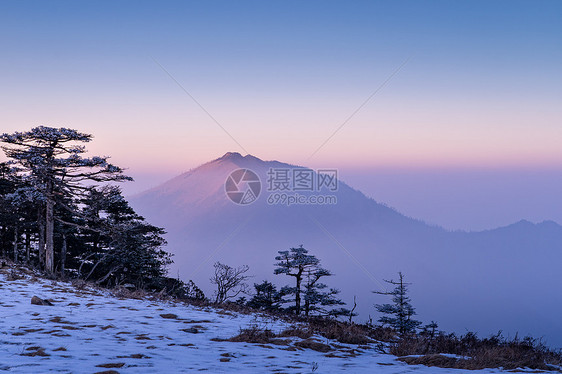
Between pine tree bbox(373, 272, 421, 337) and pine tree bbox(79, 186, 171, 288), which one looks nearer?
pine tree bbox(79, 186, 171, 288)

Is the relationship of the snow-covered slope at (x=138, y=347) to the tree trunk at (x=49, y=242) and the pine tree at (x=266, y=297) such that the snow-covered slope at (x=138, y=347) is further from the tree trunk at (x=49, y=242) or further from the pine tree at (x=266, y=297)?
the pine tree at (x=266, y=297)

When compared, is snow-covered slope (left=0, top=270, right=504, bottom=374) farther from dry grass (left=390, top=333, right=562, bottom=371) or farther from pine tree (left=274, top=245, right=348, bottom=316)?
pine tree (left=274, top=245, right=348, bottom=316)

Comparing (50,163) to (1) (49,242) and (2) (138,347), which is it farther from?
(2) (138,347)

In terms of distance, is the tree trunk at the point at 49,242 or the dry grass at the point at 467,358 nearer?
the dry grass at the point at 467,358

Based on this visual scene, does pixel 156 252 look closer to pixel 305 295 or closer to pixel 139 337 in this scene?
pixel 305 295

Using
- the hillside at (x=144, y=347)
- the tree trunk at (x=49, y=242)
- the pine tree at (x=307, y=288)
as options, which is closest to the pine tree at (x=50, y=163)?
the tree trunk at (x=49, y=242)

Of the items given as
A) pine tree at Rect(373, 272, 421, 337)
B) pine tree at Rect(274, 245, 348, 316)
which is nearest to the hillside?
pine tree at Rect(373, 272, 421, 337)

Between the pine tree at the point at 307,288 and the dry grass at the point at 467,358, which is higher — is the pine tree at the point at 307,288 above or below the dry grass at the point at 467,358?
below

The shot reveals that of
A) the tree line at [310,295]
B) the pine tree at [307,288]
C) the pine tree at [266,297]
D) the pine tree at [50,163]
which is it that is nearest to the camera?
the pine tree at [50,163]

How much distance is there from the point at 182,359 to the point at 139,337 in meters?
1.63

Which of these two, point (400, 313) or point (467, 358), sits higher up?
point (467, 358)

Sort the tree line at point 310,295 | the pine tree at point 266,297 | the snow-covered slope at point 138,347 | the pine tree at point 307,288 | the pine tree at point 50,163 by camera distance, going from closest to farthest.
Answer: the snow-covered slope at point 138,347 < the pine tree at point 50,163 < the tree line at point 310,295 < the pine tree at point 307,288 < the pine tree at point 266,297

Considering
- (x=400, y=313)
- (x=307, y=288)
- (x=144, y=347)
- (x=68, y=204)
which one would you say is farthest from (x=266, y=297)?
(x=144, y=347)

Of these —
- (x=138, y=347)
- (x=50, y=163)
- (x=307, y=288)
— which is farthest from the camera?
(x=307, y=288)
